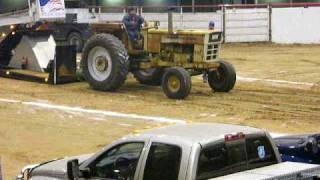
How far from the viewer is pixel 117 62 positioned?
17.3 meters

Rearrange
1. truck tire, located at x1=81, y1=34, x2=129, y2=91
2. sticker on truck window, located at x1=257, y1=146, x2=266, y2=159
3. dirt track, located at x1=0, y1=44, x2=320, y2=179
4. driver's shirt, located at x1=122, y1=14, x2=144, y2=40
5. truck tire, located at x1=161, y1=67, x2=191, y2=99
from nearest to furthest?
sticker on truck window, located at x1=257, y1=146, x2=266, y2=159 → dirt track, located at x1=0, y1=44, x2=320, y2=179 → truck tire, located at x1=161, y1=67, x2=191, y2=99 → truck tire, located at x1=81, y1=34, x2=129, y2=91 → driver's shirt, located at x1=122, y1=14, x2=144, y2=40

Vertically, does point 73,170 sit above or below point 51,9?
below

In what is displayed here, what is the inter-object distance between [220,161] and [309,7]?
28.0 m

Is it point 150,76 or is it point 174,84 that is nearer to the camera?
point 174,84

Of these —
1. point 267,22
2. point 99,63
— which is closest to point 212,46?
point 99,63

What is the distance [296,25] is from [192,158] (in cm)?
2822

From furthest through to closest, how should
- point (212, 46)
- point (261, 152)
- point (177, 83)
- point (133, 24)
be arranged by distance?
point (133, 24) < point (212, 46) < point (177, 83) < point (261, 152)

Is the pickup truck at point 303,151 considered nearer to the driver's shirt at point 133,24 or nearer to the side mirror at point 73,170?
the side mirror at point 73,170

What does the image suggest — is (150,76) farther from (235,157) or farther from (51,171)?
(235,157)

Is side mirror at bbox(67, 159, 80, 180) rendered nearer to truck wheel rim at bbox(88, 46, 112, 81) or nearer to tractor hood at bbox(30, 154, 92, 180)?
tractor hood at bbox(30, 154, 92, 180)

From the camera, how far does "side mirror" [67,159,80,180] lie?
642cm

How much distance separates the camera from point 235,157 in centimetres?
632

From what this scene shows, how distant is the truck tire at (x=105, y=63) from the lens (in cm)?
1738

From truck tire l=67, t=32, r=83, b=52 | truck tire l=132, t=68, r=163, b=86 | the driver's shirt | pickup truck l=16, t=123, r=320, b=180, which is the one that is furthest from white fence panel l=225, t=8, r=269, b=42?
pickup truck l=16, t=123, r=320, b=180
